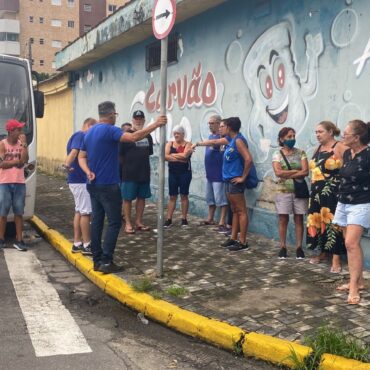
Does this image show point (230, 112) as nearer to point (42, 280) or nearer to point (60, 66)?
point (42, 280)

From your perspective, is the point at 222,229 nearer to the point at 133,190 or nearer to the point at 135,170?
the point at 133,190

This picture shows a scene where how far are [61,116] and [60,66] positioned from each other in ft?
9.03

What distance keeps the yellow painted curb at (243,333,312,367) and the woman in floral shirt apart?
79.1 inches

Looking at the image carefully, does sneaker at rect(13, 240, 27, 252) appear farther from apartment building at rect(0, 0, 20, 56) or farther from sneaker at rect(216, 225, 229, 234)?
apartment building at rect(0, 0, 20, 56)

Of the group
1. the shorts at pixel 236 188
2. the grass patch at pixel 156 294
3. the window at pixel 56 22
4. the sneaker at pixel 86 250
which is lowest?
the grass patch at pixel 156 294

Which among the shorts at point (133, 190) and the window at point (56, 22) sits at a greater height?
the window at point (56, 22)

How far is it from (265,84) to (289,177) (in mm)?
1983

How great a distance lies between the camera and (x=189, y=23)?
9.12 m

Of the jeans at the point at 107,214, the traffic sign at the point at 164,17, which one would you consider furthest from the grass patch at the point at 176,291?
the traffic sign at the point at 164,17

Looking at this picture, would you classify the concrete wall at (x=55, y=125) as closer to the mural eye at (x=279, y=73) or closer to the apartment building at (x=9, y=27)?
the mural eye at (x=279, y=73)

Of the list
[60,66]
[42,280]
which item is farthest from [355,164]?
[60,66]

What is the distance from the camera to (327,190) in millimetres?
5324

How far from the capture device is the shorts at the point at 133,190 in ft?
24.9

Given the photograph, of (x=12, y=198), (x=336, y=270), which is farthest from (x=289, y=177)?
(x=12, y=198)
